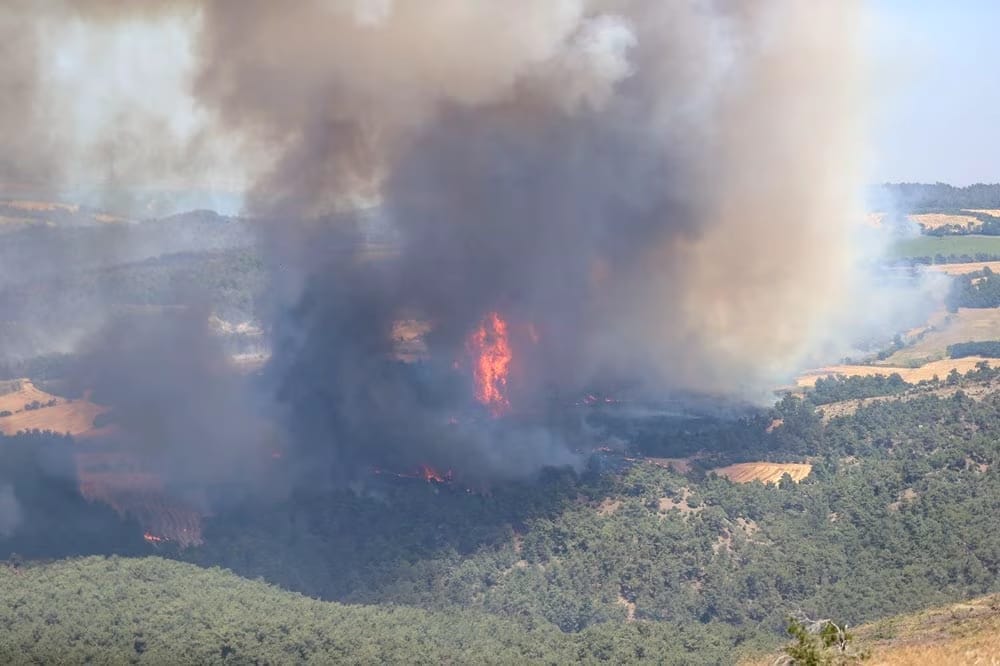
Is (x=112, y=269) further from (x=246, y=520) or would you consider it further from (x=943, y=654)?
(x=943, y=654)

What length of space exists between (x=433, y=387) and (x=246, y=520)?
41.6ft

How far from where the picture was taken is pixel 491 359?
244 ft

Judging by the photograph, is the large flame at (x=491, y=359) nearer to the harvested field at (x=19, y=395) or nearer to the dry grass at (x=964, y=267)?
the harvested field at (x=19, y=395)

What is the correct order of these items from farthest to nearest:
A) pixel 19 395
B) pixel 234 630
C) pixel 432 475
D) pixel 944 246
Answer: pixel 944 246, pixel 19 395, pixel 432 475, pixel 234 630

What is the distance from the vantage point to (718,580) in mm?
57844

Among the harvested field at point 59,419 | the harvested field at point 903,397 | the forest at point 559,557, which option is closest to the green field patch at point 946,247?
the harvested field at point 903,397

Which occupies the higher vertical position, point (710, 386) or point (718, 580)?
point (710, 386)

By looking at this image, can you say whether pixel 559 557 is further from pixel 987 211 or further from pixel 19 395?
pixel 987 211

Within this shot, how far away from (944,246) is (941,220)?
15184 mm

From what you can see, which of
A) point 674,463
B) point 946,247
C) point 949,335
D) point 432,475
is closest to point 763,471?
point 674,463

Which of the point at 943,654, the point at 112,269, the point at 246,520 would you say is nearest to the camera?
the point at 943,654

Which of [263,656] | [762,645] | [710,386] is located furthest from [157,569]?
[710,386]

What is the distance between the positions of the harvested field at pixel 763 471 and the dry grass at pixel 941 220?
90049mm

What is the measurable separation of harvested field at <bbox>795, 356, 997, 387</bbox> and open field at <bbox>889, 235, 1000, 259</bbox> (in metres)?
35.2
